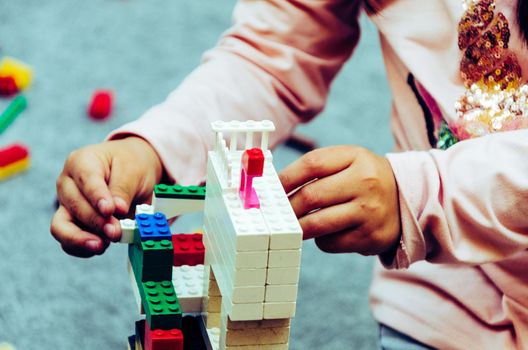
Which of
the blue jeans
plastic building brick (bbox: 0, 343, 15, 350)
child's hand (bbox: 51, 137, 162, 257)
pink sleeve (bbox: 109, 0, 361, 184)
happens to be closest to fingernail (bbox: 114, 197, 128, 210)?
child's hand (bbox: 51, 137, 162, 257)

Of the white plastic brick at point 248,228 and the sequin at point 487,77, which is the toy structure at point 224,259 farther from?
the sequin at point 487,77

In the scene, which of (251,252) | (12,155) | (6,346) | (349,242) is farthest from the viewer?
(12,155)

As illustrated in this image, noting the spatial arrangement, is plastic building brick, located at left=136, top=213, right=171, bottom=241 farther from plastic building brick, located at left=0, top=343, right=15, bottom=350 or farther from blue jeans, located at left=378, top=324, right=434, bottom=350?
plastic building brick, located at left=0, top=343, right=15, bottom=350

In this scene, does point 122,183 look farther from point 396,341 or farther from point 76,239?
point 396,341

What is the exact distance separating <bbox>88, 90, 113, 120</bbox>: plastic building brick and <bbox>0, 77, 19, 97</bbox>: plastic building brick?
14cm

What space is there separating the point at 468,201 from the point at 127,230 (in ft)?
0.78

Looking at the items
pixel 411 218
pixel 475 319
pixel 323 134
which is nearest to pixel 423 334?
pixel 475 319

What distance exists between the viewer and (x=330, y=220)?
57 centimetres

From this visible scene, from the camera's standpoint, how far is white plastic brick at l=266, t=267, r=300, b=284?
491 millimetres

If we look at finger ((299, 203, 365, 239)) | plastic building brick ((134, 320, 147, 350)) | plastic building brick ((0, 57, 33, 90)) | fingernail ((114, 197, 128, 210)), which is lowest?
plastic building brick ((0, 57, 33, 90))

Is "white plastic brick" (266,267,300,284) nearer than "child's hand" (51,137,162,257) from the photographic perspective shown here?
Yes

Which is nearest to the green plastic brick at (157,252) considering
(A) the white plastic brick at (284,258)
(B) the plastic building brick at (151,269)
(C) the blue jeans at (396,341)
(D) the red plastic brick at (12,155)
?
(B) the plastic building brick at (151,269)

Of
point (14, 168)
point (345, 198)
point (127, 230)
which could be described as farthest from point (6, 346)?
point (345, 198)

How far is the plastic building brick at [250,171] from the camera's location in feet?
1.65
